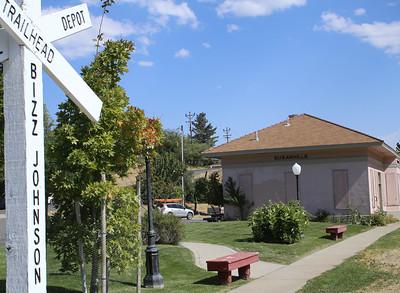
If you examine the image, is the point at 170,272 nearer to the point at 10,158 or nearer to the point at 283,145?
the point at 10,158

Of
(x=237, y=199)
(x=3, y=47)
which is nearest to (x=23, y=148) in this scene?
(x=3, y=47)

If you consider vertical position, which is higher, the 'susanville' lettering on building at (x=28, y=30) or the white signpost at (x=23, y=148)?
the 'susanville' lettering on building at (x=28, y=30)

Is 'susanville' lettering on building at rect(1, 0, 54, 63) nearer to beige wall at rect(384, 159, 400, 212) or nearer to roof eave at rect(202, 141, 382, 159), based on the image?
roof eave at rect(202, 141, 382, 159)

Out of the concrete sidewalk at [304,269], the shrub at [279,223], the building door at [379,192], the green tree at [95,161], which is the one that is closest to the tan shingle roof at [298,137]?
the building door at [379,192]

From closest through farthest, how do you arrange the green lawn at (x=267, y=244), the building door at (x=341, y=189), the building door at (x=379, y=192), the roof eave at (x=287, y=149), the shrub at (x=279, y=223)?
the green lawn at (x=267, y=244), the shrub at (x=279, y=223), the roof eave at (x=287, y=149), the building door at (x=341, y=189), the building door at (x=379, y=192)

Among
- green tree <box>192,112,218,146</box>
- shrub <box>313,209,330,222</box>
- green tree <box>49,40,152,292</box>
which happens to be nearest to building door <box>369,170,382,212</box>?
shrub <box>313,209,330,222</box>

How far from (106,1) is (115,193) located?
2.52 m

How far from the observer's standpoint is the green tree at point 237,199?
3525 centimetres

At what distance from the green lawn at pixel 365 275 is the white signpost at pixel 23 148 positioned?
25.5ft

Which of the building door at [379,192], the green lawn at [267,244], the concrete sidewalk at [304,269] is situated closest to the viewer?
the concrete sidewalk at [304,269]

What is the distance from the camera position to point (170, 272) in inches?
531

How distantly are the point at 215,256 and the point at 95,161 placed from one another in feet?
34.2

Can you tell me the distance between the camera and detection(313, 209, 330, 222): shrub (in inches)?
1245

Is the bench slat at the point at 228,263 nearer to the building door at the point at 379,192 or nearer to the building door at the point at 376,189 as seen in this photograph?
the building door at the point at 376,189
